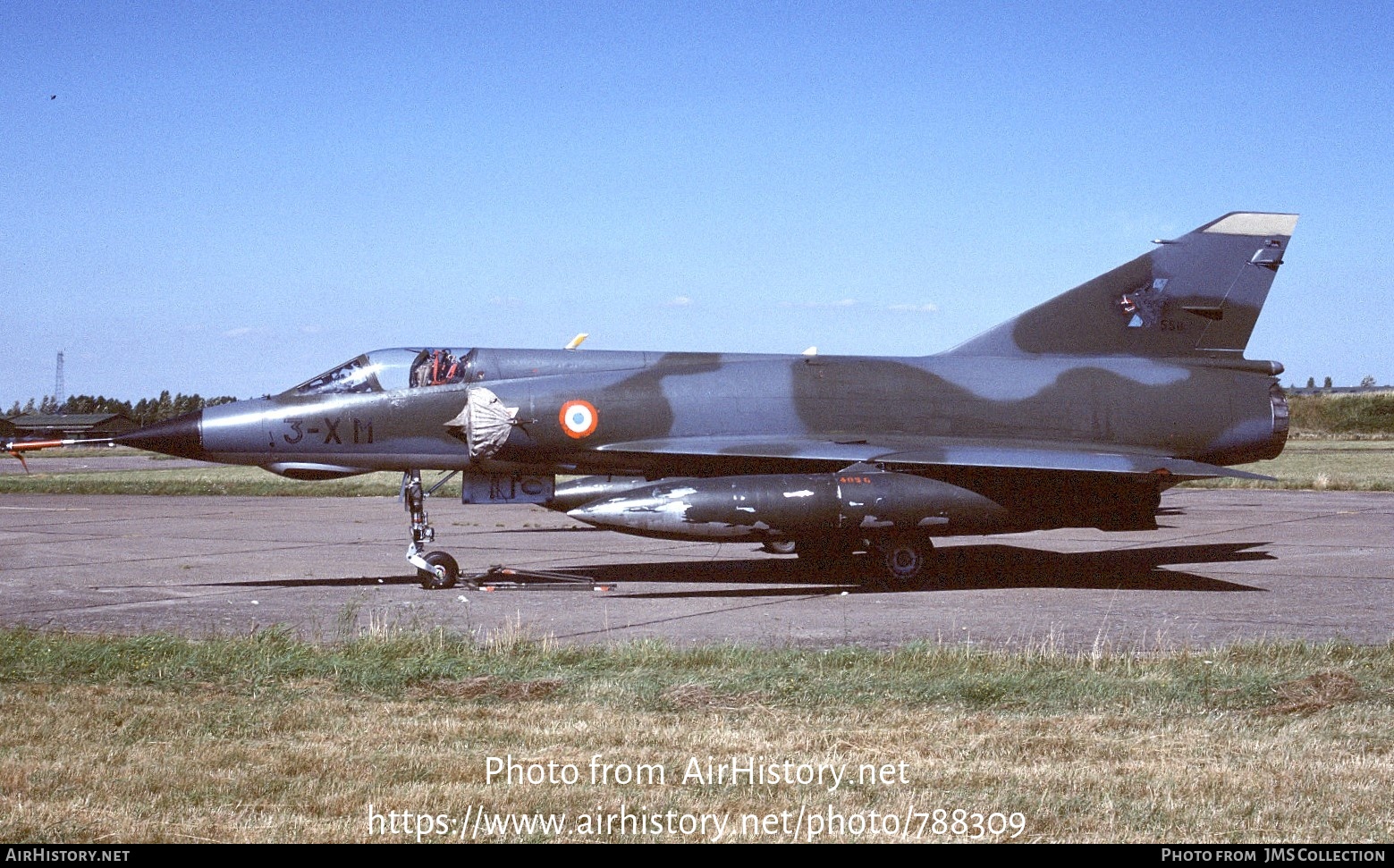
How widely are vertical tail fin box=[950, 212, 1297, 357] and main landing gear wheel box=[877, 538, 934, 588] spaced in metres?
2.82

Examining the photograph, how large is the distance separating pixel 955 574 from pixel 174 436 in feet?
28.2

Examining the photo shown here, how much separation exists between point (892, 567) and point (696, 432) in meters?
2.50

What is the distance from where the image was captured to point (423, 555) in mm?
13781

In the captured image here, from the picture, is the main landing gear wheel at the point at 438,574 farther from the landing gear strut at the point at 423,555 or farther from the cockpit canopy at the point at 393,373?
the cockpit canopy at the point at 393,373

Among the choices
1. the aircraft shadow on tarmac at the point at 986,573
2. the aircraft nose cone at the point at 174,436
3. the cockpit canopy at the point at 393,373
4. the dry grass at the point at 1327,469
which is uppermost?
the cockpit canopy at the point at 393,373

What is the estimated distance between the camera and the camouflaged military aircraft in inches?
537

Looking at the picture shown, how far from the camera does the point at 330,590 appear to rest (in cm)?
1348

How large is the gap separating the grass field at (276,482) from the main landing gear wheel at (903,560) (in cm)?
1192

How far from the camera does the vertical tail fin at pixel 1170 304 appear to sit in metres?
15.7

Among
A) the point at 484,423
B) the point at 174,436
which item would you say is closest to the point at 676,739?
the point at 484,423

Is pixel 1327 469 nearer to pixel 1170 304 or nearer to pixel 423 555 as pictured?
pixel 1170 304

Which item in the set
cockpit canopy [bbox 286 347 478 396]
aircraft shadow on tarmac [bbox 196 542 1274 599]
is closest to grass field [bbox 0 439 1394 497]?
aircraft shadow on tarmac [bbox 196 542 1274 599]

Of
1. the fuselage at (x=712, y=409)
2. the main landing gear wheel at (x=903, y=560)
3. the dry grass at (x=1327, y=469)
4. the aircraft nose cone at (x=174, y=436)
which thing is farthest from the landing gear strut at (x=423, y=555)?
the dry grass at (x=1327, y=469)
